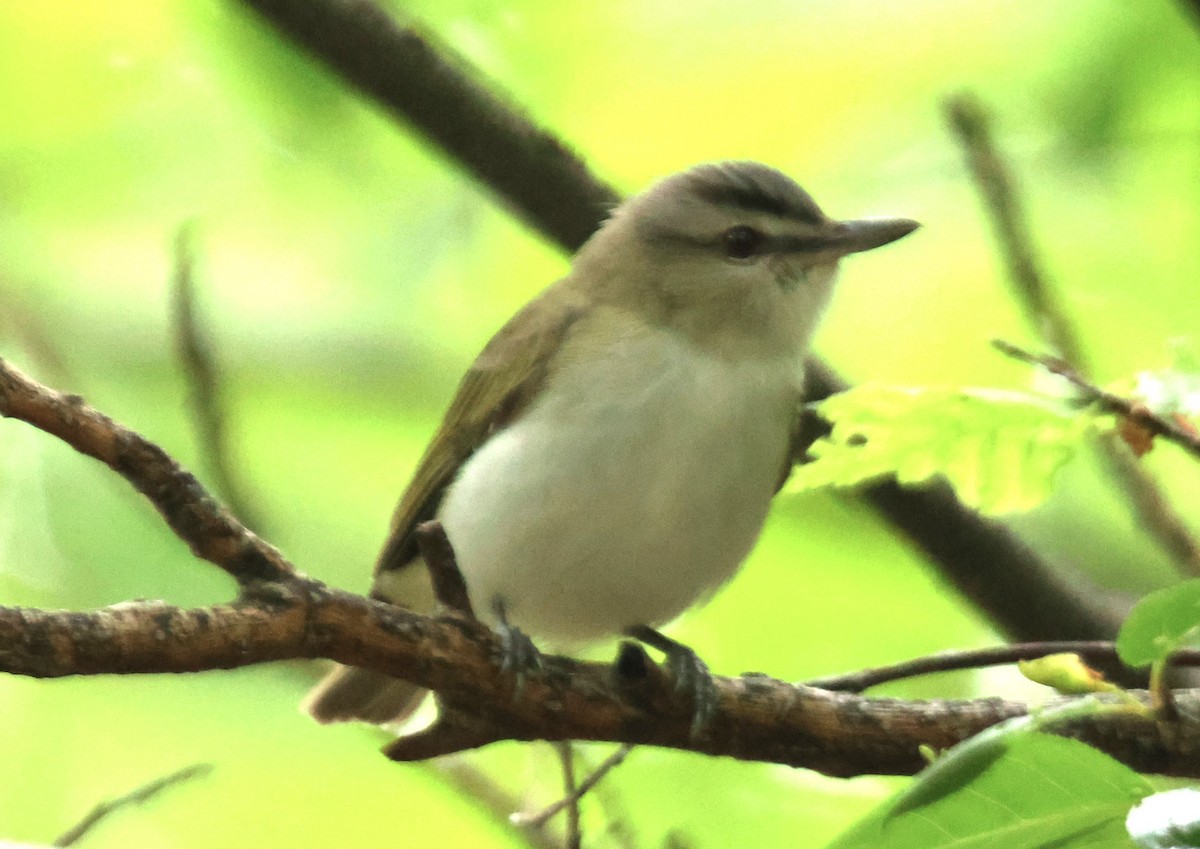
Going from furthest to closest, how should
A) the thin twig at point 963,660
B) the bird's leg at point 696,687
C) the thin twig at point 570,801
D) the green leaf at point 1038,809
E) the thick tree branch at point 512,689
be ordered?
the thin twig at point 570,801, the bird's leg at point 696,687, the thin twig at point 963,660, the thick tree branch at point 512,689, the green leaf at point 1038,809

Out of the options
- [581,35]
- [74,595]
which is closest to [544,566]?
[74,595]

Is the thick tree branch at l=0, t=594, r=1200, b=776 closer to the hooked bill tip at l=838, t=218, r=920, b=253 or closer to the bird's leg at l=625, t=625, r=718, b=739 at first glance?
the bird's leg at l=625, t=625, r=718, b=739

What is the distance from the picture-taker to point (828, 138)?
315cm

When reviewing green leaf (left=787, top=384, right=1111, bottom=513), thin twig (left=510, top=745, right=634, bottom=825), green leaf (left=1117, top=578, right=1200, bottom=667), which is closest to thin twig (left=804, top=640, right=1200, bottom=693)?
green leaf (left=787, top=384, right=1111, bottom=513)

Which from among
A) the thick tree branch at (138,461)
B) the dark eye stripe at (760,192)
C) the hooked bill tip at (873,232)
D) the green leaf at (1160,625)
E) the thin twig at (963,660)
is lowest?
the thin twig at (963,660)

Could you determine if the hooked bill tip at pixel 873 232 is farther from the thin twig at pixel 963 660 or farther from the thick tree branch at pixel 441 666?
the thick tree branch at pixel 441 666

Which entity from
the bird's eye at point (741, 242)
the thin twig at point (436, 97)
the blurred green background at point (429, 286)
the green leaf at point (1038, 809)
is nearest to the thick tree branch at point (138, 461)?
the green leaf at point (1038, 809)

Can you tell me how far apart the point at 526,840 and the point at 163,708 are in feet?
2.96

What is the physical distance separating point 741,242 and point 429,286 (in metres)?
→ 0.86

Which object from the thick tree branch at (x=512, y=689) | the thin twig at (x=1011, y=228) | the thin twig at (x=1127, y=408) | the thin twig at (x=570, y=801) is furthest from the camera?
the thin twig at (x=1011, y=228)

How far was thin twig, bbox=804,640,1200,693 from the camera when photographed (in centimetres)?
161

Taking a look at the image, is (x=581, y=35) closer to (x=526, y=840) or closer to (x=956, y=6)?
(x=956, y=6)

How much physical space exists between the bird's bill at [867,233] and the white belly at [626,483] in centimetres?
28

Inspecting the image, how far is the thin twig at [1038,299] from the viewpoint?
2318mm
